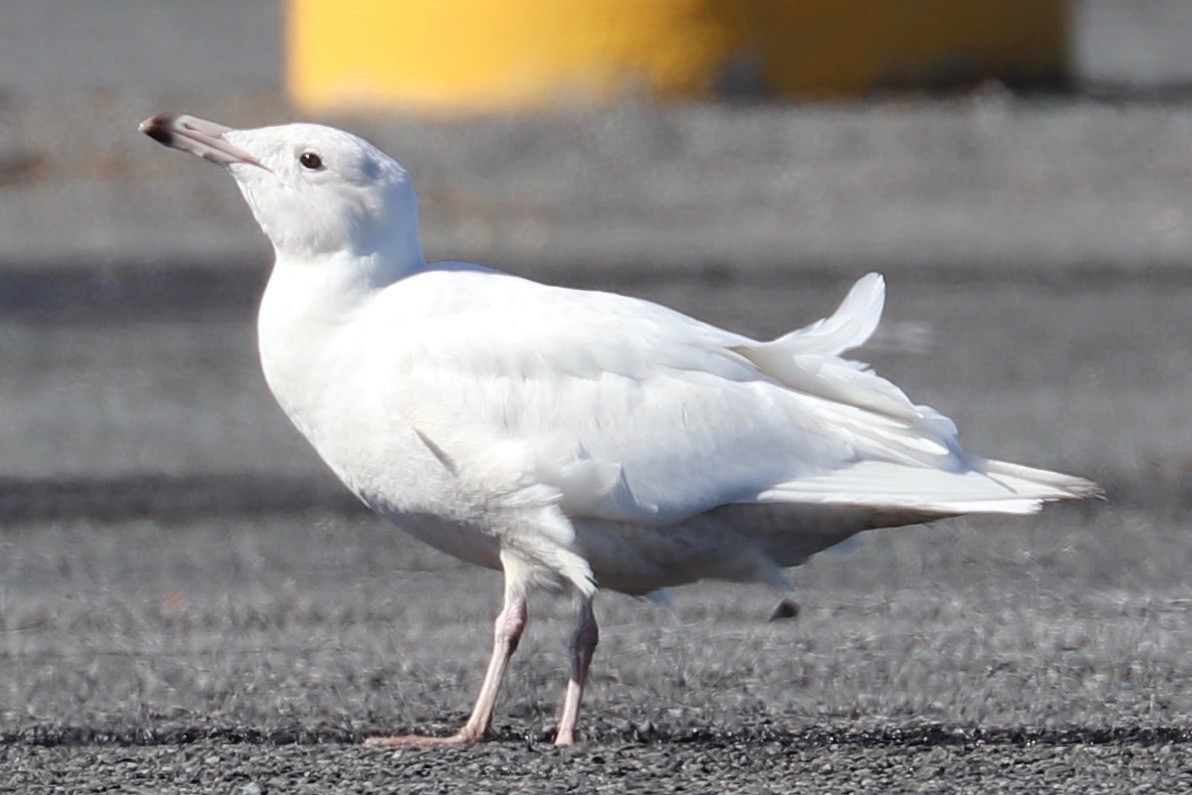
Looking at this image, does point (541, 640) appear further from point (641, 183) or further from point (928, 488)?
point (641, 183)

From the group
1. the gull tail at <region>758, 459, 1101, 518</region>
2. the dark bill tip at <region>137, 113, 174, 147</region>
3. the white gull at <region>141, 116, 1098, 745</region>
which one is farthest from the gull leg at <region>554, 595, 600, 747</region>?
the dark bill tip at <region>137, 113, 174, 147</region>

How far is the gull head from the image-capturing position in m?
5.29

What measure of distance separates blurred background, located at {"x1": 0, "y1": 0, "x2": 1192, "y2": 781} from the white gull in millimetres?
601

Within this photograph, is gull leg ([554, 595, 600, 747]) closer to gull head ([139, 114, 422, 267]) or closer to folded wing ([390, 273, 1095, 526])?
folded wing ([390, 273, 1095, 526])

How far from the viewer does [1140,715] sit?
17.2 ft

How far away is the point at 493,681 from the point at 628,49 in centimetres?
1138

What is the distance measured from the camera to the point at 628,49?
16.0 metres

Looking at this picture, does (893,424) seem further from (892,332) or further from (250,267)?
(250,267)

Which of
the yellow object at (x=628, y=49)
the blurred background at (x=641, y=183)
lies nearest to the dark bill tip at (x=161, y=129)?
the blurred background at (x=641, y=183)

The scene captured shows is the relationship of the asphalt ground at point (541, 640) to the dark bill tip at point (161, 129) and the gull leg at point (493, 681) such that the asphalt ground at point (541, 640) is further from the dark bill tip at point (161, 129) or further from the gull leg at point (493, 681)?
the dark bill tip at point (161, 129)

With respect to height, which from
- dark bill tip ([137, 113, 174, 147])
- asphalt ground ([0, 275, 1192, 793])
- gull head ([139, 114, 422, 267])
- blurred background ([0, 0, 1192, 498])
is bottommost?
asphalt ground ([0, 275, 1192, 793])

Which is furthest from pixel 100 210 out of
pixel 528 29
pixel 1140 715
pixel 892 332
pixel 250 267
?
pixel 1140 715

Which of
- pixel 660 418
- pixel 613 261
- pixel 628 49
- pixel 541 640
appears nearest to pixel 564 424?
pixel 660 418

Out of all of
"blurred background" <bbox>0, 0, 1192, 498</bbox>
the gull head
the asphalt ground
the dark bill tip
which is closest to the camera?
the asphalt ground
